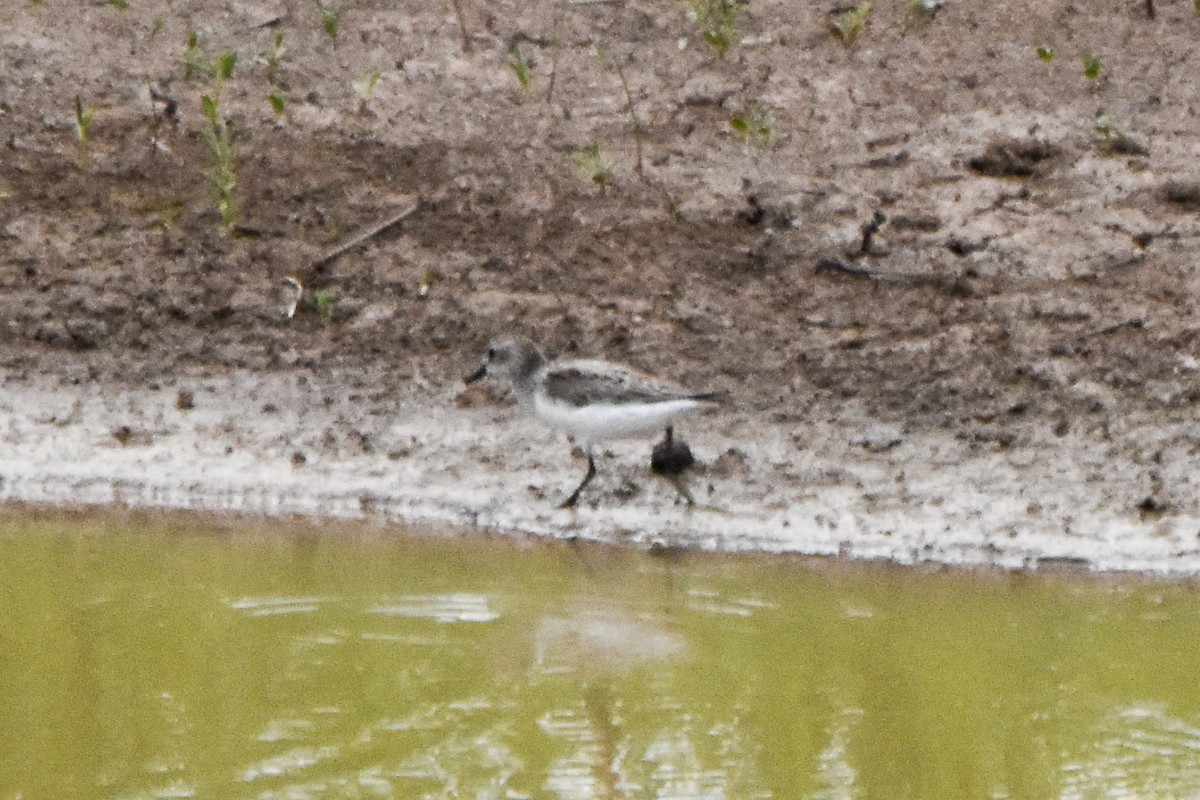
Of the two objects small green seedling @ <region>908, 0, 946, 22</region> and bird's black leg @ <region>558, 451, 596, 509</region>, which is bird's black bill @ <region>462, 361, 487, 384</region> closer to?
bird's black leg @ <region>558, 451, 596, 509</region>

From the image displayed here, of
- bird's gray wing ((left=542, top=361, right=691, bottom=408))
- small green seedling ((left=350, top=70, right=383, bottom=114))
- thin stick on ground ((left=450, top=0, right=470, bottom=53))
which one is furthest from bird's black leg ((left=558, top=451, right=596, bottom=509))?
thin stick on ground ((left=450, top=0, right=470, bottom=53))

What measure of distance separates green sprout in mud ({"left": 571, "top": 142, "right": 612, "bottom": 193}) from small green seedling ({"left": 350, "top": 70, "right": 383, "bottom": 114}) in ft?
3.05

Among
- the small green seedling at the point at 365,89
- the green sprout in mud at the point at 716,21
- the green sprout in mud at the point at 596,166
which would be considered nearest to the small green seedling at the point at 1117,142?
the green sprout in mud at the point at 716,21

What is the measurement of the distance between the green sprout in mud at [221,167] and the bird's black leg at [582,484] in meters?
2.08

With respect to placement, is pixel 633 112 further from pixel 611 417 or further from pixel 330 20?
pixel 611 417

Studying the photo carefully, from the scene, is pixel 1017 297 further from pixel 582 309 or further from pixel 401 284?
pixel 401 284

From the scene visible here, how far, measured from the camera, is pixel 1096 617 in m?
6.75

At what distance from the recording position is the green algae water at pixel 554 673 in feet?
18.5

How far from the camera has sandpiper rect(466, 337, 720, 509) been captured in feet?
25.2

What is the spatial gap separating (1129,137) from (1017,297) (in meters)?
1.15

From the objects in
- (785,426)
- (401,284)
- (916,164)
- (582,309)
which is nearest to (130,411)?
(401,284)

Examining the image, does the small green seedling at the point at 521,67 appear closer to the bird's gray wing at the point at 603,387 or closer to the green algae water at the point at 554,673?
the bird's gray wing at the point at 603,387

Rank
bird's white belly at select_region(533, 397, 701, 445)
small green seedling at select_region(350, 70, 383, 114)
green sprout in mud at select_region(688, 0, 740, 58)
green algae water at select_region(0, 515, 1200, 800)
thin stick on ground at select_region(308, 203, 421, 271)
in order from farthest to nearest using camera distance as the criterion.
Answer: green sprout in mud at select_region(688, 0, 740, 58)
small green seedling at select_region(350, 70, 383, 114)
thin stick on ground at select_region(308, 203, 421, 271)
bird's white belly at select_region(533, 397, 701, 445)
green algae water at select_region(0, 515, 1200, 800)

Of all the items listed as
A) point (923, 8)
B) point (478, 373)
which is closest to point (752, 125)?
point (923, 8)
